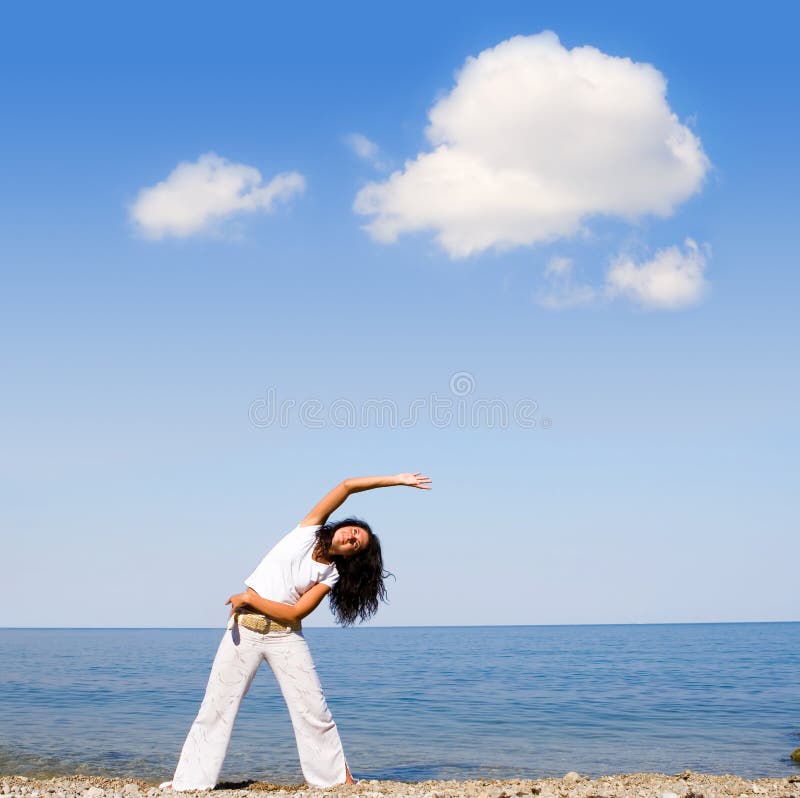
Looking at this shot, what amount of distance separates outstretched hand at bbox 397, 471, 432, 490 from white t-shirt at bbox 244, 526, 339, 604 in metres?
0.91

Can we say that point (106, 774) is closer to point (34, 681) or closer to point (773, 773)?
point (773, 773)

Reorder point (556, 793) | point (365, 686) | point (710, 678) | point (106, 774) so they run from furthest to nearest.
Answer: point (710, 678)
point (365, 686)
point (106, 774)
point (556, 793)

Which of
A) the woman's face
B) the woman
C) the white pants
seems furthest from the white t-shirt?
the white pants

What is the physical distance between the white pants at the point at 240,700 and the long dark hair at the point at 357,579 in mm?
447

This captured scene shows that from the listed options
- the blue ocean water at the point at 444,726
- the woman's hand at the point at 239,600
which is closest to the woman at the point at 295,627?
the woman's hand at the point at 239,600

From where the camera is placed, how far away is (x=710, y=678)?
3075 cm

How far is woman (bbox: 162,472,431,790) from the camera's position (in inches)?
269

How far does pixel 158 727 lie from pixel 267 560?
11.2 meters

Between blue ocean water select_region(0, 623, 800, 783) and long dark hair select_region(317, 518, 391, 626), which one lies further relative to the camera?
blue ocean water select_region(0, 623, 800, 783)

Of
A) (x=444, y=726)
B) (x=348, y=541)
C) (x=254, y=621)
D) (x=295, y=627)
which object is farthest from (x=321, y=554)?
(x=444, y=726)

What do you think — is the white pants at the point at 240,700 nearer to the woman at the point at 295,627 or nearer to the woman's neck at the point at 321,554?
the woman at the point at 295,627

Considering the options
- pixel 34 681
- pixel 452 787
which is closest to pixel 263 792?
pixel 452 787

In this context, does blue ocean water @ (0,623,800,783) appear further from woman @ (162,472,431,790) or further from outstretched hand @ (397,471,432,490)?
outstretched hand @ (397,471,432,490)

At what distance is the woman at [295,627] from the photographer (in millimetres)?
6820
